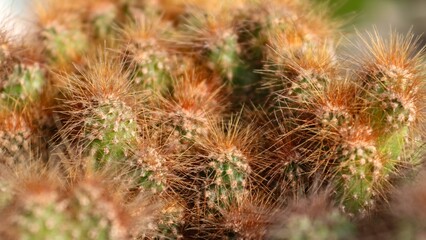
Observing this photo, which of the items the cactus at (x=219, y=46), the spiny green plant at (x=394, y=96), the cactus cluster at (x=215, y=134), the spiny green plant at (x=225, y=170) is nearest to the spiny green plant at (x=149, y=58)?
the cactus cluster at (x=215, y=134)

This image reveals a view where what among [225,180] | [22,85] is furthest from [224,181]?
[22,85]

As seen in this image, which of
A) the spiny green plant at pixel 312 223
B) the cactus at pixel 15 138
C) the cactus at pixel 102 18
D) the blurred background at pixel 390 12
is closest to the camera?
the spiny green plant at pixel 312 223

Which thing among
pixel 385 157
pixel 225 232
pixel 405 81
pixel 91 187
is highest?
pixel 405 81

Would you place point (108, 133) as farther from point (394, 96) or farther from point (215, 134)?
point (394, 96)

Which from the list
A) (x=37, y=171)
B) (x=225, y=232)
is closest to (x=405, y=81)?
(x=225, y=232)

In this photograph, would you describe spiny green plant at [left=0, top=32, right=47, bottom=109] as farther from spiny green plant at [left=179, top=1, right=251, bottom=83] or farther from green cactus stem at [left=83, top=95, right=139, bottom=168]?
spiny green plant at [left=179, top=1, right=251, bottom=83]

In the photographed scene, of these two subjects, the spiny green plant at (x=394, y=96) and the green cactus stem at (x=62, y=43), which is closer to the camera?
the spiny green plant at (x=394, y=96)

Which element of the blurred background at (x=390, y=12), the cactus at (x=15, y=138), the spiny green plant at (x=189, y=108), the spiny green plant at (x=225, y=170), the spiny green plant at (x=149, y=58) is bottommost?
the cactus at (x=15, y=138)

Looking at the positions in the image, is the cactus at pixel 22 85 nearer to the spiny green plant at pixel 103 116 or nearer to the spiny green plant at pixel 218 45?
A: the spiny green plant at pixel 103 116

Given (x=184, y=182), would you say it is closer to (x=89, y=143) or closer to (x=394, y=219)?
(x=89, y=143)
